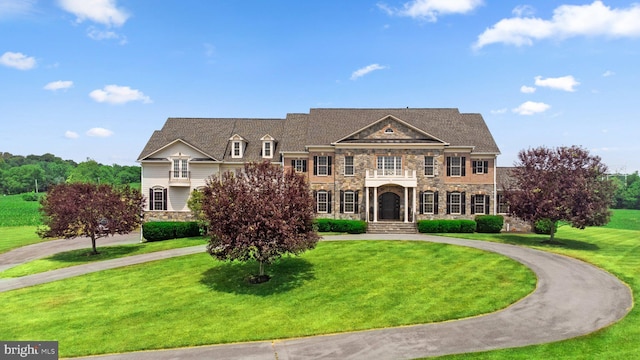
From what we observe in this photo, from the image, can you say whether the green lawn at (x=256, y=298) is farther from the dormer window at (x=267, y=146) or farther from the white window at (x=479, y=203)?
the dormer window at (x=267, y=146)

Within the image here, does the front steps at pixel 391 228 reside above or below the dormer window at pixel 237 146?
below

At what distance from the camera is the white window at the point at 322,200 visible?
123 feet

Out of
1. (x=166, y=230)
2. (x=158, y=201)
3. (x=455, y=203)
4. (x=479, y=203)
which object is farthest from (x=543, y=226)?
(x=158, y=201)

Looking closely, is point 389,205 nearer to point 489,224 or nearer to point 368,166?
point 368,166

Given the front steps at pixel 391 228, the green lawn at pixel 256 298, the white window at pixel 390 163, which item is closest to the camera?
the green lawn at pixel 256 298

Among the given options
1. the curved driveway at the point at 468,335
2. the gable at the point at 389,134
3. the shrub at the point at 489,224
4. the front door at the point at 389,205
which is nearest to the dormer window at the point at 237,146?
the gable at the point at 389,134

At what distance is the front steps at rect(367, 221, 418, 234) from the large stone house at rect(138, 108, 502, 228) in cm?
123

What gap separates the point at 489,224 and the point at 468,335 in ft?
77.6

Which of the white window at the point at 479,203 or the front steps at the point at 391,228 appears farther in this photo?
the white window at the point at 479,203

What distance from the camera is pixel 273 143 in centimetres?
4078

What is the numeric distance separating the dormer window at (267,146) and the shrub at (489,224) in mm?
21985

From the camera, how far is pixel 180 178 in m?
38.9

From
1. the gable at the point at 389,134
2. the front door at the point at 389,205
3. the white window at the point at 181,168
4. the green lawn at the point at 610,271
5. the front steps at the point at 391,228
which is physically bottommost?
the green lawn at the point at 610,271

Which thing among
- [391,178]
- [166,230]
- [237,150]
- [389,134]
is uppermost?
[389,134]
